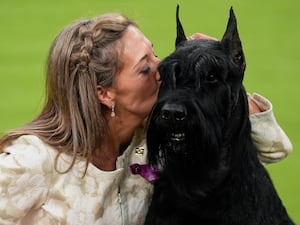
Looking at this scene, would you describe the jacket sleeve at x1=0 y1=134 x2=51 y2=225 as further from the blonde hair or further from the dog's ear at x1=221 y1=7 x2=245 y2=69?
the dog's ear at x1=221 y1=7 x2=245 y2=69

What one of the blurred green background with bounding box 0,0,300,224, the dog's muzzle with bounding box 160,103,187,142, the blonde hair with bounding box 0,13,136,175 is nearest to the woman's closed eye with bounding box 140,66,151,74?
the blonde hair with bounding box 0,13,136,175

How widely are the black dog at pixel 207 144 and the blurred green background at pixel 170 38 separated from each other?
2851 millimetres

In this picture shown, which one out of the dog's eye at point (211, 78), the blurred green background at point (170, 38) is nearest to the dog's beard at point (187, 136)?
the dog's eye at point (211, 78)

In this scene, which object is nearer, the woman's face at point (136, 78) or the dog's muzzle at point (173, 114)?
the dog's muzzle at point (173, 114)

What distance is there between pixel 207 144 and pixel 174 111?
0.75 feet

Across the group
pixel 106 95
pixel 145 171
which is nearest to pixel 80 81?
pixel 106 95

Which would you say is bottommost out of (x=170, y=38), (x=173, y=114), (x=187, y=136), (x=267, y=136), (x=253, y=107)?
(x=170, y=38)

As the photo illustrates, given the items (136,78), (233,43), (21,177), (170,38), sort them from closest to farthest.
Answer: (233,43)
(21,177)
(136,78)
(170,38)

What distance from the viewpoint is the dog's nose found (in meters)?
2.98

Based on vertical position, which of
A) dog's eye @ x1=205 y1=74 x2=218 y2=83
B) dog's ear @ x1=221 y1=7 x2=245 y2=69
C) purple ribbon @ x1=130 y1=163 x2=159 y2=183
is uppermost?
dog's ear @ x1=221 y1=7 x2=245 y2=69

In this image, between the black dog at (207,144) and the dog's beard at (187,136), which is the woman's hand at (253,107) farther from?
the dog's beard at (187,136)

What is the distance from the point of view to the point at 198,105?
9.95ft

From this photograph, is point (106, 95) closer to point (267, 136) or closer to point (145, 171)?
point (145, 171)

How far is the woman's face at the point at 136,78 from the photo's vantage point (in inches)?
141
